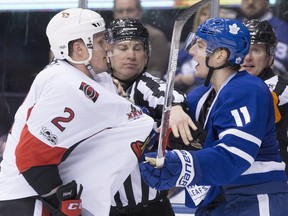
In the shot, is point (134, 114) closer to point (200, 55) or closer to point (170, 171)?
point (200, 55)

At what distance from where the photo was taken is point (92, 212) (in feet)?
7.98

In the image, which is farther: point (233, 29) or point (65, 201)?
point (233, 29)

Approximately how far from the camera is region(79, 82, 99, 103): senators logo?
2.34 metres

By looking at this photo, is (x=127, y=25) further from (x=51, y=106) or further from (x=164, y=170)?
(x=164, y=170)

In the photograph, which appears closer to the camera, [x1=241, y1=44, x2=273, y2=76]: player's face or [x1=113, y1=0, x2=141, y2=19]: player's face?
[x1=241, y1=44, x2=273, y2=76]: player's face

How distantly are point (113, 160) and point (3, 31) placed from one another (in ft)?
8.52

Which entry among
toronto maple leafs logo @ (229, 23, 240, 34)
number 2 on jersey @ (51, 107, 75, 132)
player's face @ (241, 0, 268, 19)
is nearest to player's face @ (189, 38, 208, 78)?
toronto maple leafs logo @ (229, 23, 240, 34)


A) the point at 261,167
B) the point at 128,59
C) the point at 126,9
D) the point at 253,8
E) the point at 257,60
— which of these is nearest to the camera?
the point at 261,167

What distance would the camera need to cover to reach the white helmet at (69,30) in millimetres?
2457

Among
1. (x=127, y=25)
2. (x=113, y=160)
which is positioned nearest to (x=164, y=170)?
(x=113, y=160)

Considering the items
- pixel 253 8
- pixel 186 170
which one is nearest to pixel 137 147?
pixel 186 170

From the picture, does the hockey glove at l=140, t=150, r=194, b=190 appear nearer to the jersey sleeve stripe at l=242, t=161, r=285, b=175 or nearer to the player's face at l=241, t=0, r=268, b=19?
the jersey sleeve stripe at l=242, t=161, r=285, b=175

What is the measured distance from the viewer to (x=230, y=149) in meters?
2.18

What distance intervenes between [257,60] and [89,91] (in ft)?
3.89
